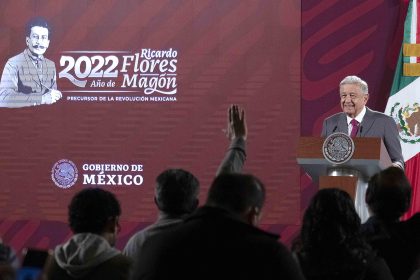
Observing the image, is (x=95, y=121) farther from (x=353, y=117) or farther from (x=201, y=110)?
(x=353, y=117)

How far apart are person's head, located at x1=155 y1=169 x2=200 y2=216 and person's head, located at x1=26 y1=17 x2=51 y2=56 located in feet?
19.3

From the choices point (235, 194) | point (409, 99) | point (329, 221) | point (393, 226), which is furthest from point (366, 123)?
point (235, 194)

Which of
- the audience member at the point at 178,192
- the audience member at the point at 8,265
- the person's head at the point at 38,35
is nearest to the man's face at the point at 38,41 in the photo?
the person's head at the point at 38,35

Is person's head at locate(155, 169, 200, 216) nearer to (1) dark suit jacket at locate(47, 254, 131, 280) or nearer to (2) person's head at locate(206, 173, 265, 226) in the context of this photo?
(1) dark suit jacket at locate(47, 254, 131, 280)

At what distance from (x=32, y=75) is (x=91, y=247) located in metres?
6.26

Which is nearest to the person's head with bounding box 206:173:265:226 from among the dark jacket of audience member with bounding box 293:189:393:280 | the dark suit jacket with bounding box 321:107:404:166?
the dark jacket of audience member with bounding box 293:189:393:280

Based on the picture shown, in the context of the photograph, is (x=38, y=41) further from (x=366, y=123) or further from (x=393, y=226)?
(x=393, y=226)

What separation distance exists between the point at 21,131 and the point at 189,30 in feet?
5.92

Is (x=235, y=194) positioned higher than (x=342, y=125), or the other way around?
(x=342, y=125)

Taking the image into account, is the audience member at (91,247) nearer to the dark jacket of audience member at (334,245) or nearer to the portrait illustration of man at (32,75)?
the dark jacket of audience member at (334,245)

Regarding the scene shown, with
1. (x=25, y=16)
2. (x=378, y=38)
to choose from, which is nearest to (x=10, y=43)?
(x=25, y=16)

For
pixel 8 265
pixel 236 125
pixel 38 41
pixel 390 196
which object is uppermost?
pixel 38 41

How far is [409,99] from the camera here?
28.2 ft

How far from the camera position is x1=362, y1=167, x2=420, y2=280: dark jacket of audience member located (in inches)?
121
